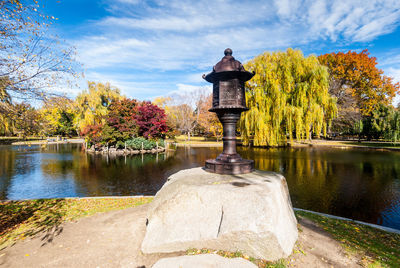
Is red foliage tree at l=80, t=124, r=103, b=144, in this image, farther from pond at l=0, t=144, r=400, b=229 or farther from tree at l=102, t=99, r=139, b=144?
pond at l=0, t=144, r=400, b=229

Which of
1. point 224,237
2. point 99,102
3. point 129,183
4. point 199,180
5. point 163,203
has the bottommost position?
point 129,183

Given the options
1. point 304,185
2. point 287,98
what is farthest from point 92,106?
point 304,185

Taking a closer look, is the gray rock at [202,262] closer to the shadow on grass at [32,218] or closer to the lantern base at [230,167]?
the lantern base at [230,167]

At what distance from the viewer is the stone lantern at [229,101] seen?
5.63 meters

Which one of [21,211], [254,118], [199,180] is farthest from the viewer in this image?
[254,118]

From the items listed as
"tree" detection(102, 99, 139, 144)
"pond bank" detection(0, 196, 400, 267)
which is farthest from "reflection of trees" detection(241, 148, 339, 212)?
"tree" detection(102, 99, 139, 144)

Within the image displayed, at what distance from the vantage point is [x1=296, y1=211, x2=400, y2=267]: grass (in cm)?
372

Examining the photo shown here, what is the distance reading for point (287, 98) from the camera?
20.7 m

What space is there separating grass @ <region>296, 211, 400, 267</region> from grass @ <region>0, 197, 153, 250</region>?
18.2 feet

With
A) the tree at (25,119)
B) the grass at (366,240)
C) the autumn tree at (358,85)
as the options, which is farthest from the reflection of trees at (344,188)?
the autumn tree at (358,85)

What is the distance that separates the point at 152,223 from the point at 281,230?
2454mm

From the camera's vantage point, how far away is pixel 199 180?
479cm

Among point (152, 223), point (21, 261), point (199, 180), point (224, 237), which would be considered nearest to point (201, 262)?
point (224, 237)

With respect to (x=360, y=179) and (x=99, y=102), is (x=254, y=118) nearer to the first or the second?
(x=360, y=179)
